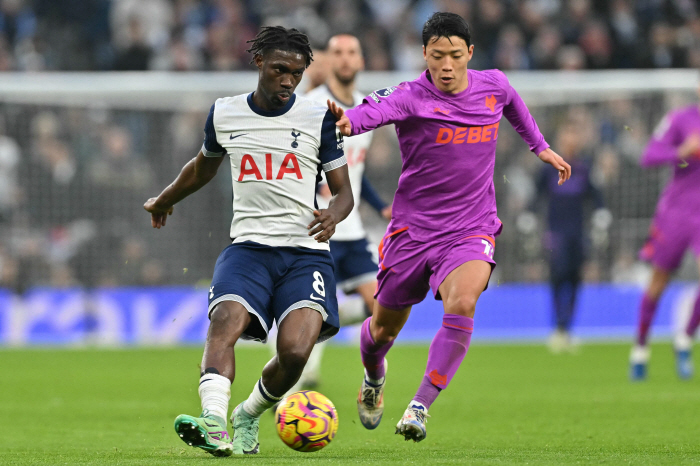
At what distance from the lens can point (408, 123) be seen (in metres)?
5.90

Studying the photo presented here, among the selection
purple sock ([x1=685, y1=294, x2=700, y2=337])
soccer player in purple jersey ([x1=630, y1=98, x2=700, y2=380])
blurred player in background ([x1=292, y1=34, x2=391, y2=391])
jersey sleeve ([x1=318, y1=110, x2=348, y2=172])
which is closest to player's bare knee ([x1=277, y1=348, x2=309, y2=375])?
jersey sleeve ([x1=318, y1=110, x2=348, y2=172])

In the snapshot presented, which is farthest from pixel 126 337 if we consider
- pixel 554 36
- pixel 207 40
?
pixel 554 36

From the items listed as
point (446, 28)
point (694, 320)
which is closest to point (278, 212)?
point (446, 28)

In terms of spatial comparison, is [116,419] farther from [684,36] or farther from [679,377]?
[684,36]

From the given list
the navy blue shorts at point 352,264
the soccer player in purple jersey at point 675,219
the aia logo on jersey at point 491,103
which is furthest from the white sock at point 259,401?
the soccer player in purple jersey at point 675,219

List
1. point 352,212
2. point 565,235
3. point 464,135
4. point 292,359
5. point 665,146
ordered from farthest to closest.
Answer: point 565,235 < point 665,146 < point 352,212 < point 464,135 < point 292,359

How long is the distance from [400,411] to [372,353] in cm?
151

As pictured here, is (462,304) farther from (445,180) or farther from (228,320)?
(228,320)

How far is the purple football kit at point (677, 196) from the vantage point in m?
9.92

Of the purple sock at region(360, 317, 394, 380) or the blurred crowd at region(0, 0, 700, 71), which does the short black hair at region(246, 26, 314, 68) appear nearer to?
the purple sock at region(360, 317, 394, 380)

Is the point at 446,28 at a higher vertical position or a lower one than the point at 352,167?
higher

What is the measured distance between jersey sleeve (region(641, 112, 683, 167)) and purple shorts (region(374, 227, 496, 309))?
178 inches

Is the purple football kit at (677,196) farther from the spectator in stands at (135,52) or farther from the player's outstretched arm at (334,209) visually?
the spectator in stands at (135,52)

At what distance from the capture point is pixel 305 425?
5.29 meters
